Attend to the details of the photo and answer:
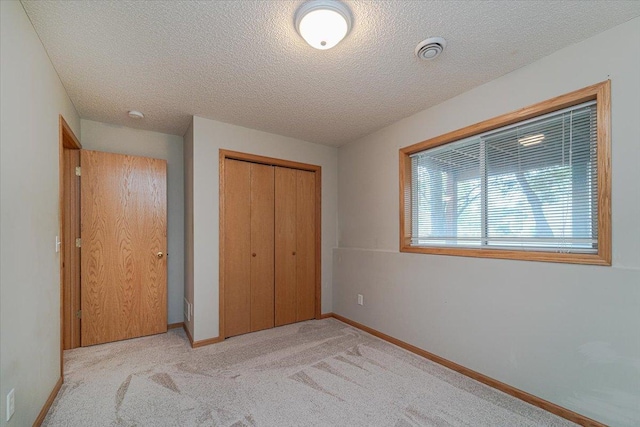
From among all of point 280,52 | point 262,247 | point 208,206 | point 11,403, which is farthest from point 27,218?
point 262,247

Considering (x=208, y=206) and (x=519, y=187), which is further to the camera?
(x=208, y=206)

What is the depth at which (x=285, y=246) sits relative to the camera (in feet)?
12.1

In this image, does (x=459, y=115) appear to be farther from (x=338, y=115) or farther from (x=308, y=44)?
(x=308, y=44)

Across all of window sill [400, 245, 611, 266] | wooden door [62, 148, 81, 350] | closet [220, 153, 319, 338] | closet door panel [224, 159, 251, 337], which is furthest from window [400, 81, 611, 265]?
wooden door [62, 148, 81, 350]

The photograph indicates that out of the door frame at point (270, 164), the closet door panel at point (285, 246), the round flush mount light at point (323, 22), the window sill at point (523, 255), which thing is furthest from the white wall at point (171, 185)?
the window sill at point (523, 255)

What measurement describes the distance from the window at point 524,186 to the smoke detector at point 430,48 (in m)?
0.79

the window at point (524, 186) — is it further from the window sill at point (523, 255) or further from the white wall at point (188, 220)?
the white wall at point (188, 220)

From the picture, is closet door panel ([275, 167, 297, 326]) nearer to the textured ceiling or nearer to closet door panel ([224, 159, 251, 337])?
closet door panel ([224, 159, 251, 337])

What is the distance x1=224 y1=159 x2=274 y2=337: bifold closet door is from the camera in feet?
10.8

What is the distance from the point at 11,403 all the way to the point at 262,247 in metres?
2.33

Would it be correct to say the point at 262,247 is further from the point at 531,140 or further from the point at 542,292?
the point at 531,140

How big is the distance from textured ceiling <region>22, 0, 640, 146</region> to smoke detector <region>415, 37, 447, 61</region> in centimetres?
4

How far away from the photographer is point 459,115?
98.9 inches

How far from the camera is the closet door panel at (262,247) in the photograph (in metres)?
3.46
